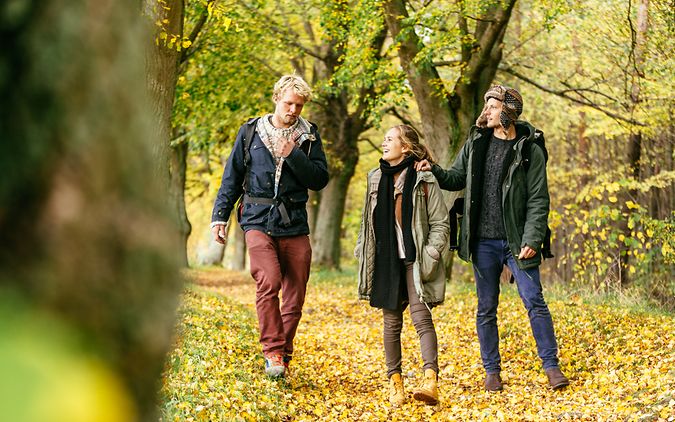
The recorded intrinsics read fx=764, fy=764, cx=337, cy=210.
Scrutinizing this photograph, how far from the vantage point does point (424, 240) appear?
632 centimetres

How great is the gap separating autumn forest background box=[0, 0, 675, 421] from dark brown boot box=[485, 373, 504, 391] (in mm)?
124

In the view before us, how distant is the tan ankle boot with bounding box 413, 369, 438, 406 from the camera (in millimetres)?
5969

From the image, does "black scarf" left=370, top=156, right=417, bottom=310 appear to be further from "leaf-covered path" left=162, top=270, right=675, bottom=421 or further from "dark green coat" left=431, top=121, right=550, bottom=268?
"leaf-covered path" left=162, top=270, right=675, bottom=421

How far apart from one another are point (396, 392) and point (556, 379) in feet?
4.48

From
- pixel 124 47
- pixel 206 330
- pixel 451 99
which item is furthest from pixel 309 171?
pixel 451 99

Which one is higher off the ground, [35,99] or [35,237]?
[35,99]

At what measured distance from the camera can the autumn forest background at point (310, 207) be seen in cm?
120

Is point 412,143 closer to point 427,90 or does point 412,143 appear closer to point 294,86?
point 294,86

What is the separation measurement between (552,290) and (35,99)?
498 inches

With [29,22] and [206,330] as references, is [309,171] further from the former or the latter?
[29,22]

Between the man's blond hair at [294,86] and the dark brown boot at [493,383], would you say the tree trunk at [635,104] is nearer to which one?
the dark brown boot at [493,383]

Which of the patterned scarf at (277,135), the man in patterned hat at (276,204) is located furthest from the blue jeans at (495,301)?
the patterned scarf at (277,135)

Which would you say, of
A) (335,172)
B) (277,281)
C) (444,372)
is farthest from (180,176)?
(277,281)

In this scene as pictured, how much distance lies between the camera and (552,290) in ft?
42.8
